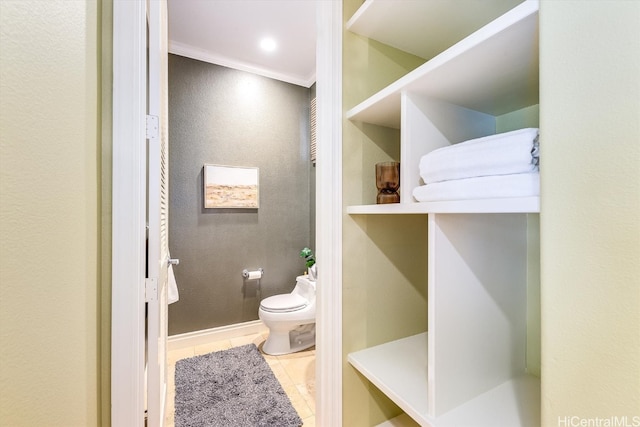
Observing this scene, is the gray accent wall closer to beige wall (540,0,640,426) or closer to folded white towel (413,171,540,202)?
folded white towel (413,171,540,202)

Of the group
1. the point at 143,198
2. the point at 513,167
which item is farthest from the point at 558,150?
the point at 143,198

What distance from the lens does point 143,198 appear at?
0.86m

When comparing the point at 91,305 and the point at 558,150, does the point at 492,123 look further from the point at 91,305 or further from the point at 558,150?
the point at 91,305

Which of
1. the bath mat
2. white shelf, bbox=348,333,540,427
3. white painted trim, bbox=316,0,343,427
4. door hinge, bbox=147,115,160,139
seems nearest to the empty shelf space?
white shelf, bbox=348,333,540,427

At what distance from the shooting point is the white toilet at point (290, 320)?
83.0 inches

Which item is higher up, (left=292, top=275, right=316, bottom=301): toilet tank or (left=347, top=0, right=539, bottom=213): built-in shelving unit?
(left=347, top=0, right=539, bottom=213): built-in shelving unit

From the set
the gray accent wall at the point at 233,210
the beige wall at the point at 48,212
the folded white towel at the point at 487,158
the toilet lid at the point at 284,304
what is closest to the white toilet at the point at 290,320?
the toilet lid at the point at 284,304

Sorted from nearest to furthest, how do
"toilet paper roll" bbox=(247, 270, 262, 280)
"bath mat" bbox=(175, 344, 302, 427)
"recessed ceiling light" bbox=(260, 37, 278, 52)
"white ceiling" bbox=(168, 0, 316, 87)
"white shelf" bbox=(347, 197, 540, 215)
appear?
"white shelf" bbox=(347, 197, 540, 215) → "bath mat" bbox=(175, 344, 302, 427) → "white ceiling" bbox=(168, 0, 316, 87) → "recessed ceiling light" bbox=(260, 37, 278, 52) → "toilet paper roll" bbox=(247, 270, 262, 280)

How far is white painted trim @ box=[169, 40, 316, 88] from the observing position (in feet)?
7.52

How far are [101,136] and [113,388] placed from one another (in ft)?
2.48

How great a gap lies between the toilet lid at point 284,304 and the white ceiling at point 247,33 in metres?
2.14

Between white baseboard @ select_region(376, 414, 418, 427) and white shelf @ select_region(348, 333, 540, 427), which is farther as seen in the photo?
white baseboard @ select_region(376, 414, 418, 427)

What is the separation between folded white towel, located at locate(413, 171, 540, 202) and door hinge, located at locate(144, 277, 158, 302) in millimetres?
903

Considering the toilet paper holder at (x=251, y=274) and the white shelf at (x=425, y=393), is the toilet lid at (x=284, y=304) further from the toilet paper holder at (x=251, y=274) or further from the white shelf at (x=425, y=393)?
the white shelf at (x=425, y=393)
